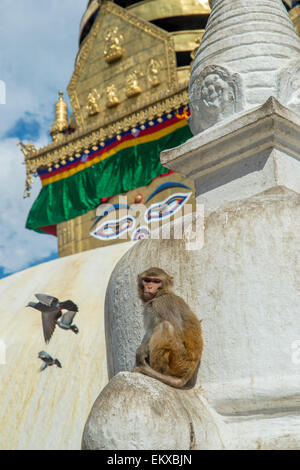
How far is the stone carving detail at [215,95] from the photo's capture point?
2945 millimetres

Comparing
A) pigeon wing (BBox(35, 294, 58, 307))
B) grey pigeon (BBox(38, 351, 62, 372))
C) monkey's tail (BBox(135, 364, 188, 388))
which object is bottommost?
monkey's tail (BBox(135, 364, 188, 388))

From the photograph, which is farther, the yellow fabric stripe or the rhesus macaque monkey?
the yellow fabric stripe

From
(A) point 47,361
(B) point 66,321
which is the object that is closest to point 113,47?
(B) point 66,321

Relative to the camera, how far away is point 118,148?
13.2 m

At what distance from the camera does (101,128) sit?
13.4m

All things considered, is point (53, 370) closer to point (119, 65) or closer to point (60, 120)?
point (119, 65)

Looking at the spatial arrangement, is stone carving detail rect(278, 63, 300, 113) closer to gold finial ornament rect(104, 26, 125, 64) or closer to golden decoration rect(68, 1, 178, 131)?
golden decoration rect(68, 1, 178, 131)

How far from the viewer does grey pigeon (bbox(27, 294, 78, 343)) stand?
495 centimetres

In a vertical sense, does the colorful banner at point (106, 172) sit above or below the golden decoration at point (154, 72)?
below

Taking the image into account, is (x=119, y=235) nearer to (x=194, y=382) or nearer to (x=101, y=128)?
(x=101, y=128)

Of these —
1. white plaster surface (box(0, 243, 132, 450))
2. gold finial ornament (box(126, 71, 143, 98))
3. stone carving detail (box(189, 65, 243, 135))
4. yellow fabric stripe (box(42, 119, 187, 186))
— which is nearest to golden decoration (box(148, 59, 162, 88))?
gold finial ornament (box(126, 71, 143, 98))

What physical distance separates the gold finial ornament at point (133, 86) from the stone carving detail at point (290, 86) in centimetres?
1081

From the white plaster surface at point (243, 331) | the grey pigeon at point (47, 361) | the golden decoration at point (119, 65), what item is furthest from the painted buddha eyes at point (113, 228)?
the white plaster surface at point (243, 331)

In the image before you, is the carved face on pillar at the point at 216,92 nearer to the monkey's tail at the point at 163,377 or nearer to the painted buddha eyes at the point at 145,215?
the monkey's tail at the point at 163,377
